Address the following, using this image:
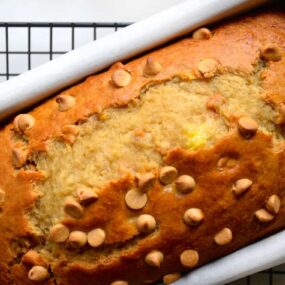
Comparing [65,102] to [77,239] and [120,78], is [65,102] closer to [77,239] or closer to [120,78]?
[120,78]

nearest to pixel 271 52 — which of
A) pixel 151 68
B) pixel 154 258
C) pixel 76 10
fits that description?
pixel 151 68

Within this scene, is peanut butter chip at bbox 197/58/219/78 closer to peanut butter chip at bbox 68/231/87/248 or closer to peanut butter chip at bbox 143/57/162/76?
peanut butter chip at bbox 143/57/162/76

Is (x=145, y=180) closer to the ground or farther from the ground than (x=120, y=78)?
closer to the ground

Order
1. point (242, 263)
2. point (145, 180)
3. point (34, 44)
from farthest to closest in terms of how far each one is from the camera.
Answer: point (34, 44), point (242, 263), point (145, 180)

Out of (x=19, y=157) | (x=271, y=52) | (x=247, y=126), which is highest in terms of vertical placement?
(x=271, y=52)

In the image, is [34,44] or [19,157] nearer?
[19,157]

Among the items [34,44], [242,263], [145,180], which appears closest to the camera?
[145,180]

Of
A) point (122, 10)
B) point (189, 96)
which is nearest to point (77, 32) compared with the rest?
point (122, 10)
